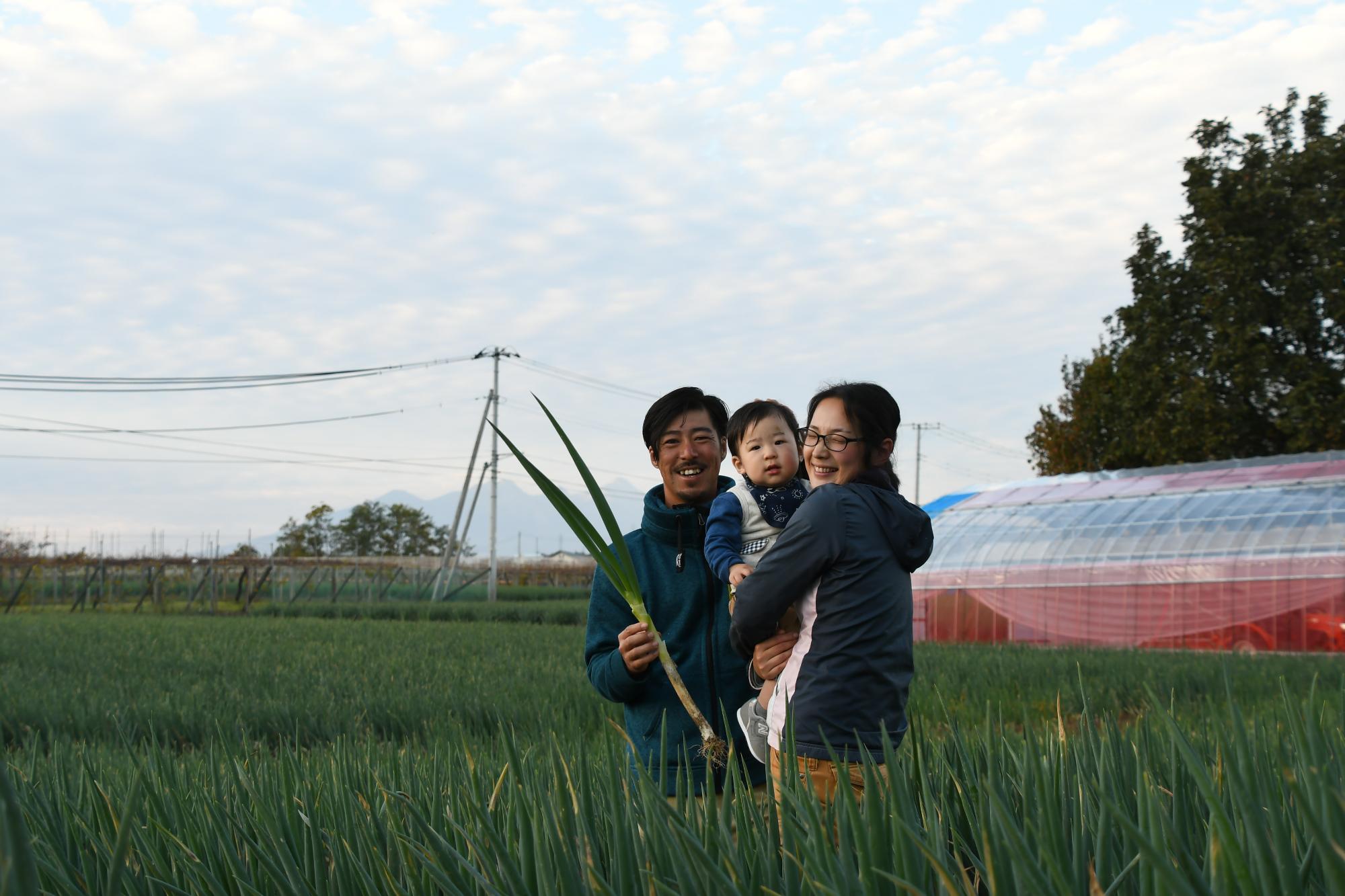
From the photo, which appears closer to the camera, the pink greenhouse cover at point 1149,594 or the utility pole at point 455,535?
the pink greenhouse cover at point 1149,594

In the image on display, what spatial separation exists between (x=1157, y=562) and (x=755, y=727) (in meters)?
13.9

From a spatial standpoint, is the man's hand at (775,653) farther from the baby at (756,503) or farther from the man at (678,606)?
the man at (678,606)

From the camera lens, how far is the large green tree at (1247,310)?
19.9 meters

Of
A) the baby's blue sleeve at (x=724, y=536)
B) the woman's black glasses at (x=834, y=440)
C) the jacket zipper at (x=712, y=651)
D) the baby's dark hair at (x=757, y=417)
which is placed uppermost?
the baby's dark hair at (x=757, y=417)

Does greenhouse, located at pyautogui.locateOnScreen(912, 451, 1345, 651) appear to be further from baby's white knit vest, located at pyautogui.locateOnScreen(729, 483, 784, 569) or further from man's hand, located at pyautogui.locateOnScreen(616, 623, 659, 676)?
man's hand, located at pyautogui.locateOnScreen(616, 623, 659, 676)

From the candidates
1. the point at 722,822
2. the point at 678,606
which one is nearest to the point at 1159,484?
the point at 678,606

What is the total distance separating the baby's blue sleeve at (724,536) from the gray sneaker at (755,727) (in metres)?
0.28

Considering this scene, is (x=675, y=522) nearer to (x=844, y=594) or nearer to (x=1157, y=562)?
(x=844, y=594)

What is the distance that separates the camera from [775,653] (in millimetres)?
2322

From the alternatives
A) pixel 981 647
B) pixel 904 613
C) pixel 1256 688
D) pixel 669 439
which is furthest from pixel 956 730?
pixel 981 647

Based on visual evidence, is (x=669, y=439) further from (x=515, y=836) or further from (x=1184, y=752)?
(x=1184, y=752)

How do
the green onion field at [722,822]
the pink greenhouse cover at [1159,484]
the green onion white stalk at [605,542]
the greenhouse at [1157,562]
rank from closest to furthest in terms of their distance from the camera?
1. the green onion field at [722,822]
2. the green onion white stalk at [605,542]
3. the greenhouse at [1157,562]
4. the pink greenhouse cover at [1159,484]

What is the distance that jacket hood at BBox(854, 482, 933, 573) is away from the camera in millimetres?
2326

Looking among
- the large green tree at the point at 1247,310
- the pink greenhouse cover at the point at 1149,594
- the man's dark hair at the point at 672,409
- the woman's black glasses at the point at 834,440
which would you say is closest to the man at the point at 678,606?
the man's dark hair at the point at 672,409
